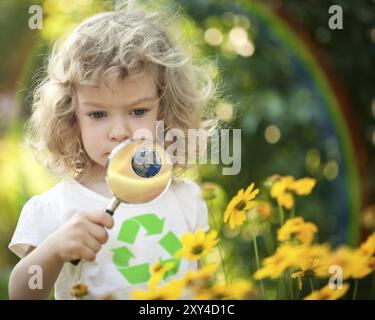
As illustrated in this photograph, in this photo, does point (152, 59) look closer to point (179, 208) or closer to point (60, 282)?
point (179, 208)

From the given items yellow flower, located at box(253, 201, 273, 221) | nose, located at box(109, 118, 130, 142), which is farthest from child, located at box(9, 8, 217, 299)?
yellow flower, located at box(253, 201, 273, 221)

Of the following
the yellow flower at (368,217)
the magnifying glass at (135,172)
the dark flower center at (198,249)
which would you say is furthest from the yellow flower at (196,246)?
the yellow flower at (368,217)

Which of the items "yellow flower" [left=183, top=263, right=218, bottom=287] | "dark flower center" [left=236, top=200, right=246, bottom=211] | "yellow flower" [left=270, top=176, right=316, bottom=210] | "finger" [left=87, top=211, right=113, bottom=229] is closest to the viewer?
"finger" [left=87, top=211, right=113, bottom=229]

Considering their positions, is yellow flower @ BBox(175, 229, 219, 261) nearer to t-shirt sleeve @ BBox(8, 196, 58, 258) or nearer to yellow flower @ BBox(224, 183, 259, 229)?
yellow flower @ BBox(224, 183, 259, 229)

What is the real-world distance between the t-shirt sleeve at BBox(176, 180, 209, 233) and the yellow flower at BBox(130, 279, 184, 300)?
0.12 m

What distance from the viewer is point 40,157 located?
133cm

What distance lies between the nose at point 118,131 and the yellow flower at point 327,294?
1.67 feet

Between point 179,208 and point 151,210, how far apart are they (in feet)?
0.19

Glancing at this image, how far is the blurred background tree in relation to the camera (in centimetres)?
144

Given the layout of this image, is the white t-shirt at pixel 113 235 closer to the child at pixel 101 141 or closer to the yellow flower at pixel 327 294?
the child at pixel 101 141

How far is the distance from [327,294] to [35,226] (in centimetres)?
63

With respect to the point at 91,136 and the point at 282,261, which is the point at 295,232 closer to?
the point at 282,261

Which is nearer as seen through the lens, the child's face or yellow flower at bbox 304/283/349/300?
the child's face

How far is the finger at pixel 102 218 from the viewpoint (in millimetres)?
1040
